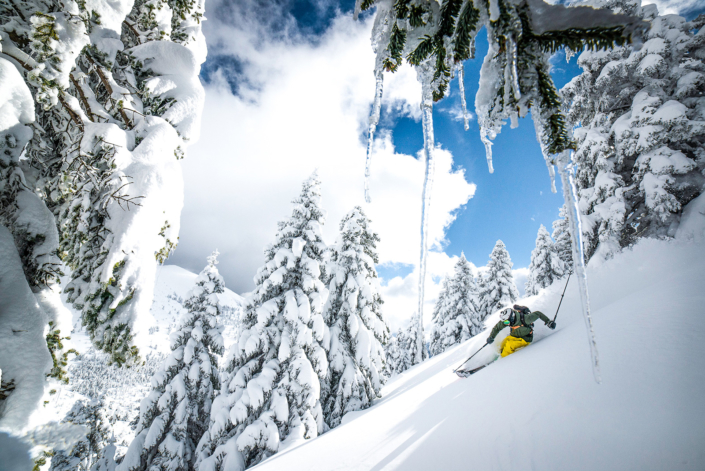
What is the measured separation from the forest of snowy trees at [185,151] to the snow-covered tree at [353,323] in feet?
5.51

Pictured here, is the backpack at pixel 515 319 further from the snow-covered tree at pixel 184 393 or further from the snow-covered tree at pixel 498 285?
the snow-covered tree at pixel 498 285

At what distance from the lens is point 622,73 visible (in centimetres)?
867

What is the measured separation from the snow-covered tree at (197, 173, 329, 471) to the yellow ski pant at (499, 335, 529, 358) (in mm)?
6569

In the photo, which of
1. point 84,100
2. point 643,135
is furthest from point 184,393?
point 643,135

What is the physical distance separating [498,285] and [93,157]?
2495 cm

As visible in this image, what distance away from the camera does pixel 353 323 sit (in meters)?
12.7

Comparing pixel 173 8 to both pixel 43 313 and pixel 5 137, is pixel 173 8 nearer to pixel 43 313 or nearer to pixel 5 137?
pixel 5 137

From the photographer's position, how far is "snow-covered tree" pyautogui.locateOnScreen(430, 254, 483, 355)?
Answer: 21125 mm

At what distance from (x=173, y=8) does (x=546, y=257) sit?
84.1 ft

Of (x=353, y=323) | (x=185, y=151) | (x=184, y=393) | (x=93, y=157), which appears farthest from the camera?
(x=353, y=323)

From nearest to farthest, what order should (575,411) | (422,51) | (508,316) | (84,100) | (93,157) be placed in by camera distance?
(422,51) → (575,411) → (93,157) → (84,100) → (508,316)

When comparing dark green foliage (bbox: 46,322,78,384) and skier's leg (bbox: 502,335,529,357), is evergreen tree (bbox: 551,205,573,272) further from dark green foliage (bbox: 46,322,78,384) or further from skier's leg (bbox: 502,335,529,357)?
dark green foliage (bbox: 46,322,78,384)

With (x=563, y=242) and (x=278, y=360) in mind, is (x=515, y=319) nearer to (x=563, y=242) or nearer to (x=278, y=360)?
(x=278, y=360)

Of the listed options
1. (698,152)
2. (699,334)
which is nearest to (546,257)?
(698,152)
